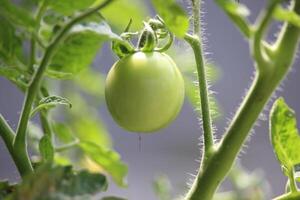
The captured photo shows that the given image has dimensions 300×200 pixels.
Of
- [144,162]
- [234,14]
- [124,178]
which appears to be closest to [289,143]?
[234,14]

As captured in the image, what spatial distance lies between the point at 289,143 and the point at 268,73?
0.44 ft

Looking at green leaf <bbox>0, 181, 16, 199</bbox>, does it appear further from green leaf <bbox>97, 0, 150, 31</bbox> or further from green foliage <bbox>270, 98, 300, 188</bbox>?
green leaf <bbox>97, 0, 150, 31</bbox>

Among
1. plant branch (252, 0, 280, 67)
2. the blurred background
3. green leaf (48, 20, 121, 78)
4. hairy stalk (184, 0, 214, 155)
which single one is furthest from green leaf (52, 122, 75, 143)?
the blurred background

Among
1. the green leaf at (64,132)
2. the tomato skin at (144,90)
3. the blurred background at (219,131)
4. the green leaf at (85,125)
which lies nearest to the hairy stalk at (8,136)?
the tomato skin at (144,90)

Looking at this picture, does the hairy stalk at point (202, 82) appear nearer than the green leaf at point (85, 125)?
Yes

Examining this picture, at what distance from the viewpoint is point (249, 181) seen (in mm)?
1379

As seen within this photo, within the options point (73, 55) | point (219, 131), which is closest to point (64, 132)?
point (73, 55)

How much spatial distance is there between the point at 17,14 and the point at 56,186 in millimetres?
140

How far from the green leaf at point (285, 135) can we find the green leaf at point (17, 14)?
248 millimetres

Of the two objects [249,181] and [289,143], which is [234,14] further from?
[249,181]

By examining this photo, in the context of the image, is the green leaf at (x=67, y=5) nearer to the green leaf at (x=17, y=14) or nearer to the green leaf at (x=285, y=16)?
the green leaf at (x=17, y=14)

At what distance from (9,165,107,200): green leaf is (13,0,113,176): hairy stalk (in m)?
0.08

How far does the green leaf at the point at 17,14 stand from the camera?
0.48 metres

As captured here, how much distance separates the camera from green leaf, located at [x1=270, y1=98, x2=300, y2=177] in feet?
1.92
